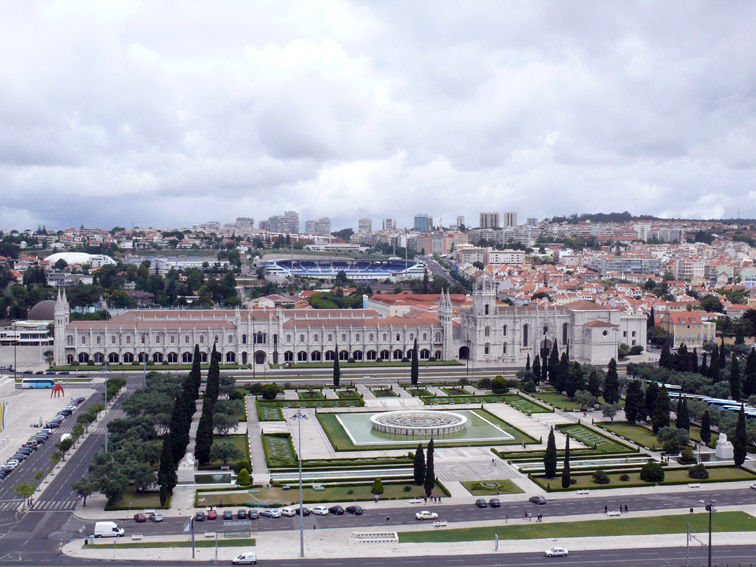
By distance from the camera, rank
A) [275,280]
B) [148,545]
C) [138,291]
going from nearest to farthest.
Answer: [148,545] → [138,291] → [275,280]

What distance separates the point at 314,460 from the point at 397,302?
70.3 meters

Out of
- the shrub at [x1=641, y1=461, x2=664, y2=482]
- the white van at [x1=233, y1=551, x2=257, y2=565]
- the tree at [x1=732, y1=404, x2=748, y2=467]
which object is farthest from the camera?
the tree at [x1=732, y1=404, x2=748, y2=467]

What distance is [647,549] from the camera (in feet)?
131

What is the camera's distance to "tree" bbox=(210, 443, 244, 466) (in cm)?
5181

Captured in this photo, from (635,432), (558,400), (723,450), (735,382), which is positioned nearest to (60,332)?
(558,400)

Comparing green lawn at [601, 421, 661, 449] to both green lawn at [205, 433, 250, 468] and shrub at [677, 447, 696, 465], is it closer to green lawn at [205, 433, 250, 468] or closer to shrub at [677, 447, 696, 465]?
shrub at [677, 447, 696, 465]

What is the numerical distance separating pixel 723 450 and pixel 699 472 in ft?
16.8

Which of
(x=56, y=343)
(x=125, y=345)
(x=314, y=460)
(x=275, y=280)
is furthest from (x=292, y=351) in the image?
(x=275, y=280)

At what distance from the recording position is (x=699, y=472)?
168ft

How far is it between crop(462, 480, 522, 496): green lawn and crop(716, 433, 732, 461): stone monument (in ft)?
51.9

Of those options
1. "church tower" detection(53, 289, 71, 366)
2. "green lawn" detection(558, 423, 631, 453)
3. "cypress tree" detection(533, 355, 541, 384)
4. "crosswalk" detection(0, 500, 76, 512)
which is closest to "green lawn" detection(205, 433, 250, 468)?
"crosswalk" detection(0, 500, 76, 512)

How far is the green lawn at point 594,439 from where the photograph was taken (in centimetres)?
5764

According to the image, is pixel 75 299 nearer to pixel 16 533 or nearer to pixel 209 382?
pixel 209 382

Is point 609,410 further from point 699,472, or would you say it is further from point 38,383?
point 38,383
